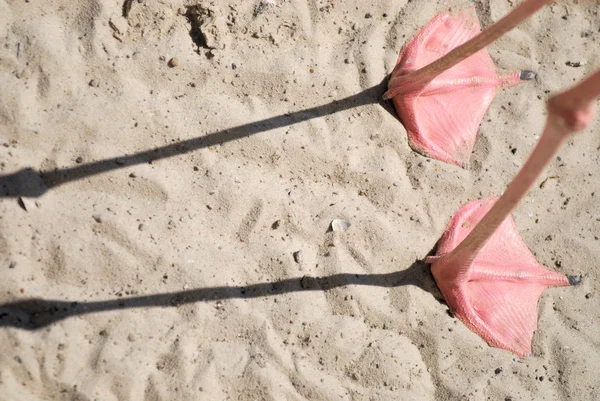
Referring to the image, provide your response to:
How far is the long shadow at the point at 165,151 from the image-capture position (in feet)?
6.75

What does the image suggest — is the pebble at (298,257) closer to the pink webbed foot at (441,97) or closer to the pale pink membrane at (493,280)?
Answer: the pale pink membrane at (493,280)

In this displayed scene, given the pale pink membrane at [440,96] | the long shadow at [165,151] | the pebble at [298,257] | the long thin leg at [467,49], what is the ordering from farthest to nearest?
the pale pink membrane at [440,96] < the pebble at [298,257] < the long shadow at [165,151] < the long thin leg at [467,49]

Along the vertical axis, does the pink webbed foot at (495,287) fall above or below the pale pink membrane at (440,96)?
below

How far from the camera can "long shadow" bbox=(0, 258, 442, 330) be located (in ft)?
6.31

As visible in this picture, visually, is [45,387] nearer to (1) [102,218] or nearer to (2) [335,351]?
(1) [102,218]

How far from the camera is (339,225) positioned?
7.38 ft

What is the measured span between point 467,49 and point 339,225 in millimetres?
809

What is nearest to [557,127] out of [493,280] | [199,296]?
[493,280]


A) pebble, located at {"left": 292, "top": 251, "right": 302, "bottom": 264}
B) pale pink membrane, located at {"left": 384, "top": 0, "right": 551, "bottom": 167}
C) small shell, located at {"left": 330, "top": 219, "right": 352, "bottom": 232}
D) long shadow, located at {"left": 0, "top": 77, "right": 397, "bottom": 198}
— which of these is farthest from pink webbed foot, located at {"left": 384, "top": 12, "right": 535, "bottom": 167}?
pebble, located at {"left": 292, "top": 251, "right": 302, "bottom": 264}

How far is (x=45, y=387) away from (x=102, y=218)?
59cm

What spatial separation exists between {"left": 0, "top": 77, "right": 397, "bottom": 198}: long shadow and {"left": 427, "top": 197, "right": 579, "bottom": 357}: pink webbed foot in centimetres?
66

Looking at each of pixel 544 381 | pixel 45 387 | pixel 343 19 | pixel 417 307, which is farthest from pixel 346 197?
pixel 45 387

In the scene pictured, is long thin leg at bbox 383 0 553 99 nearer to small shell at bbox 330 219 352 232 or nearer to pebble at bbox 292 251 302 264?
small shell at bbox 330 219 352 232

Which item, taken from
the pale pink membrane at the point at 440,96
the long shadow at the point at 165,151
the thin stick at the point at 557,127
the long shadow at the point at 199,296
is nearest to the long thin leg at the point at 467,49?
the pale pink membrane at the point at 440,96
